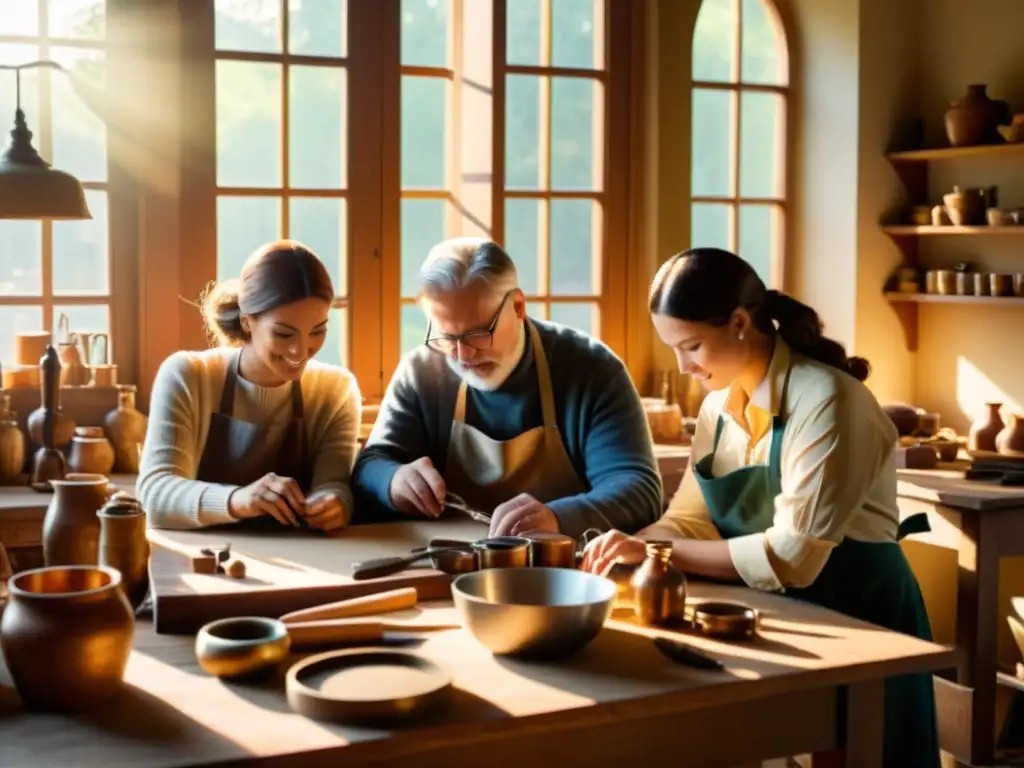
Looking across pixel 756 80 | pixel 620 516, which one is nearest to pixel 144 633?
pixel 620 516

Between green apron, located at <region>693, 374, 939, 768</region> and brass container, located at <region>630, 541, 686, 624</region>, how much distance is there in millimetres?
472

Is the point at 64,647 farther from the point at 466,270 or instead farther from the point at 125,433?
the point at 125,433

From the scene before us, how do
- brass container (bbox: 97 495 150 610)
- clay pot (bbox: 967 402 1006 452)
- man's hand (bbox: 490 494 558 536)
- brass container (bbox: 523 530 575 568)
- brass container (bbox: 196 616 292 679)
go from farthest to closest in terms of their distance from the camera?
clay pot (bbox: 967 402 1006 452), man's hand (bbox: 490 494 558 536), brass container (bbox: 523 530 575 568), brass container (bbox: 97 495 150 610), brass container (bbox: 196 616 292 679)

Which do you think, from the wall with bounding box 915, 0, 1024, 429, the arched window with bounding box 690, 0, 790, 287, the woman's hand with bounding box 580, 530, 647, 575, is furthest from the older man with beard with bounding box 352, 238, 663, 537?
the wall with bounding box 915, 0, 1024, 429

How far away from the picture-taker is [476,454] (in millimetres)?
3168

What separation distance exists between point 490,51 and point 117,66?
4.73 feet

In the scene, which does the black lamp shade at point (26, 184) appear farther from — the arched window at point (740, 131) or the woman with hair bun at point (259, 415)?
the arched window at point (740, 131)

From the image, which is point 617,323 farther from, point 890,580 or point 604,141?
point 890,580

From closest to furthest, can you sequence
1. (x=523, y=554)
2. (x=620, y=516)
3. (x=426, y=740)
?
(x=426, y=740) → (x=523, y=554) → (x=620, y=516)

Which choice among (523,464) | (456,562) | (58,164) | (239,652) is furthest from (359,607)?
(58,164)

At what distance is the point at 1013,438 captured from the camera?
4711 millimetres

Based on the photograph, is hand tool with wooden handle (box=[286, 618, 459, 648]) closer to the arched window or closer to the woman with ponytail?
the woman with ponytail

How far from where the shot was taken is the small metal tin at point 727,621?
6.84 feet

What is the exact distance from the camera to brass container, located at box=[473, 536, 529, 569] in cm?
232
